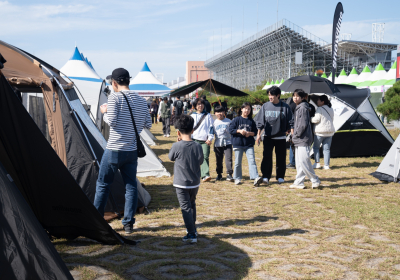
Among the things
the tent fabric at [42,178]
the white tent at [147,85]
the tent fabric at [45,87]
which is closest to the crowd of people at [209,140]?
the tent fabric at [42,178]

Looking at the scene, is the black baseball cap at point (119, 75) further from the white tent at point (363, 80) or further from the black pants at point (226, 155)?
the white tent at point (363, 80)

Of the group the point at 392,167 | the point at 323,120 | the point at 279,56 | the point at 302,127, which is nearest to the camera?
the point at 302,127

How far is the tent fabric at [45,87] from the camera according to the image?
5215 millimetres

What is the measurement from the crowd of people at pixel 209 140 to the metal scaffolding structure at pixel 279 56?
4442 cm

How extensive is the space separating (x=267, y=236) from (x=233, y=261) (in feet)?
3.02

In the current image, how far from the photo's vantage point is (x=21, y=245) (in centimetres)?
246

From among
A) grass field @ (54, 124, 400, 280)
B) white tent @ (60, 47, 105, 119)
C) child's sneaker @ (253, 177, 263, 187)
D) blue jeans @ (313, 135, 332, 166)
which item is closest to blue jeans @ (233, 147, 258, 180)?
child's sneaker @ (253, 177, 263, 187)

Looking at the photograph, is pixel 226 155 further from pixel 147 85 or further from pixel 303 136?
pixel 147 85

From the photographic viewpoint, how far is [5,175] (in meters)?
2.56

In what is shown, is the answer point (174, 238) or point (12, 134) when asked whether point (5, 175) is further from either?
point (174, 238)

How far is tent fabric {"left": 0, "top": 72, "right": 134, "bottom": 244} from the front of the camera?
354 centimetres

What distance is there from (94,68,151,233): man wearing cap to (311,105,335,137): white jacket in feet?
18.1

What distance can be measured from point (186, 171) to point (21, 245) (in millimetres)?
2045

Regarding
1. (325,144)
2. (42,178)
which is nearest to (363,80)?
(325,144)
